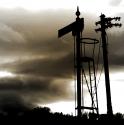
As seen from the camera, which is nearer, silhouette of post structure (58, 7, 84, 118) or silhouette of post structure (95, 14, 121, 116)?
silhouette of post structure (58, 7, 84, 118)

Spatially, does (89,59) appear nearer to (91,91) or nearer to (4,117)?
(91,91)

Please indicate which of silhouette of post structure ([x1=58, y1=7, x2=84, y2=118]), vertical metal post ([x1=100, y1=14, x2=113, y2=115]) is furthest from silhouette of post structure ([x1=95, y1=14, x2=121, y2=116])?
silhouette of post structure ([x1=58, y1=7, x2=84, y2=118])

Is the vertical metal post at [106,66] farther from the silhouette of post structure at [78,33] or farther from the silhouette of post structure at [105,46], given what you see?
the silhouette of post structure at [78,33]

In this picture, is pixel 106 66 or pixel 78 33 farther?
pixel 106 66

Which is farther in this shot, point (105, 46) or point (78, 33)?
point (105, 46)

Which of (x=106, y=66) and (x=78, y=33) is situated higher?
(x=78, y=33)

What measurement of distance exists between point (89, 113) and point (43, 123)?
315 inches

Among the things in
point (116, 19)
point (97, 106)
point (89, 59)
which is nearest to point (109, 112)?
point (97, 106)

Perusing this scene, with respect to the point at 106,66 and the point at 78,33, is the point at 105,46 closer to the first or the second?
the point at 106,66

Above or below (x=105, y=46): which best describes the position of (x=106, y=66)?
below

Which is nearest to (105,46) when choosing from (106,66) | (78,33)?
(106,66)

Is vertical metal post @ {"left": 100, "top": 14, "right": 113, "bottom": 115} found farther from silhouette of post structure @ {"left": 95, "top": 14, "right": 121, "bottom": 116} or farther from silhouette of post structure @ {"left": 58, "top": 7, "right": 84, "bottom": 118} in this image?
silhouette of post structure @ {"left": 58, "top": 7, "right": 84, "bottom": 118}

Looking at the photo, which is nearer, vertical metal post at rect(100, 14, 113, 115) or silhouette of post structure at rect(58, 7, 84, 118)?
silhouette of post structure at rect(58, 7, 84, 118)

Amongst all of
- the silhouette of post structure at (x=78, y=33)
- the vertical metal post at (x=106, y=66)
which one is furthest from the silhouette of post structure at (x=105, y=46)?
the silhouette of post structure at (x=78, y=33)
